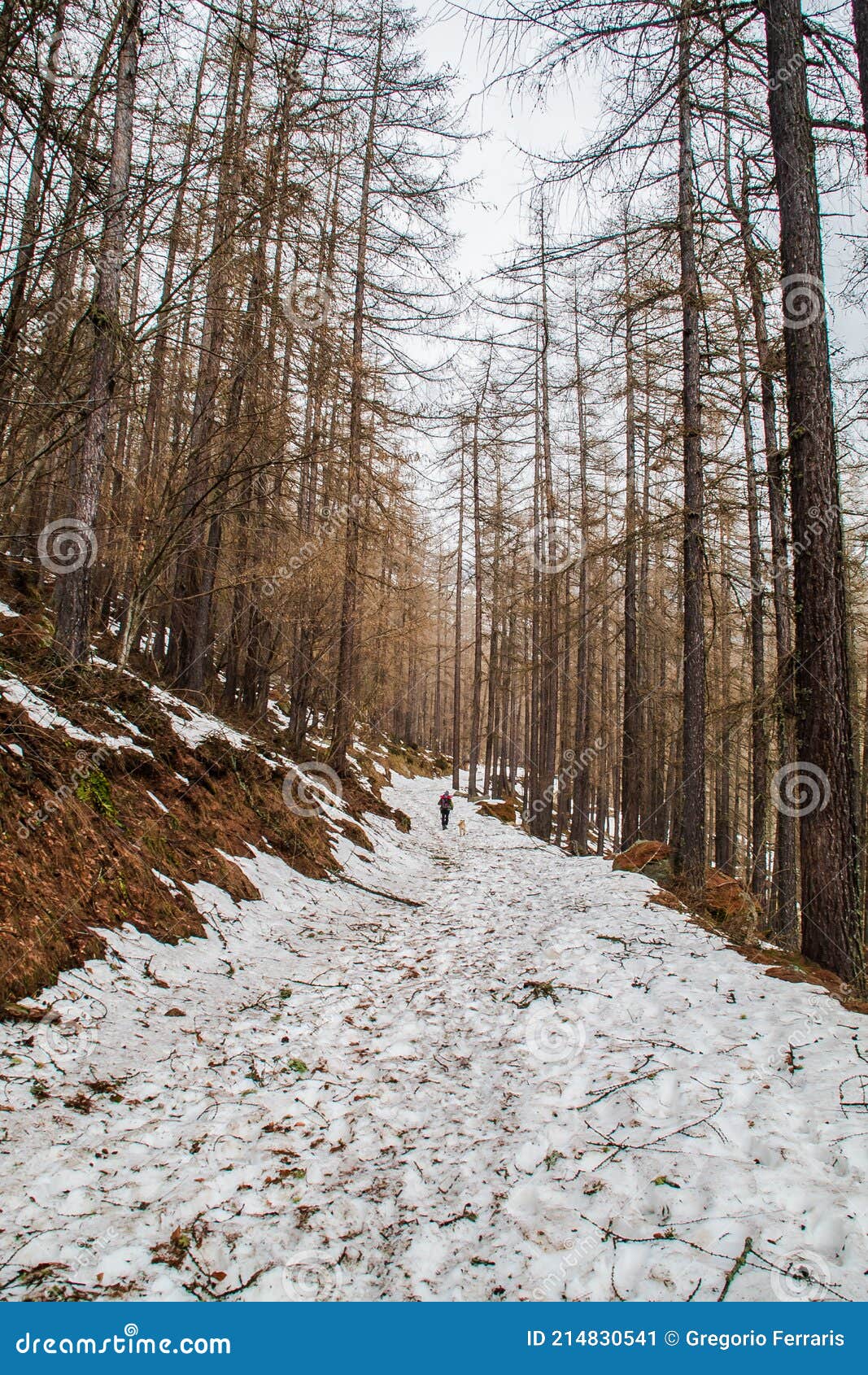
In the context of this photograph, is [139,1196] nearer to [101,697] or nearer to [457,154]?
[101,697]

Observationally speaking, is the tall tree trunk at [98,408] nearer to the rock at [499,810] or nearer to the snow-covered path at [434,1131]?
the snow-covered path at [434,1131]

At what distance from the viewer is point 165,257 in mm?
5145

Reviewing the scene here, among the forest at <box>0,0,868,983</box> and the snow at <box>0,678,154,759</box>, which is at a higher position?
the forest at <box>0,0,868,983</box>

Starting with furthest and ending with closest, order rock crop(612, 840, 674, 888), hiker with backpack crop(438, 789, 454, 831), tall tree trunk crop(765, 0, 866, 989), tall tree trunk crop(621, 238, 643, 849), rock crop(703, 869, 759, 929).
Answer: hiker with backpack crop(438, 789, 454, 831), tall tree trunk crop(621, 238, 643, 849), rock crop(612, 840, 674, 888), rock crop(703, 869, 759, 929), tall tree trunk crop(765, 0, 866, 989)

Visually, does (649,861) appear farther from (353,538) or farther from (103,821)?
(103,821)

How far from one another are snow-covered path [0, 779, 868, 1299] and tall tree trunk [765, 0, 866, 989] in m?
0.99

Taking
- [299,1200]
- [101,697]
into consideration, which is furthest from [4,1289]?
[101,697]

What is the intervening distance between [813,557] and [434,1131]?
4.91 m

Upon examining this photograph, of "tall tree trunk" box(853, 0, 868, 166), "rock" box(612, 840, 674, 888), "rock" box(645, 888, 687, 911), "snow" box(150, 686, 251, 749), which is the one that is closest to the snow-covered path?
"rock" box(645, 888, 687, 911)

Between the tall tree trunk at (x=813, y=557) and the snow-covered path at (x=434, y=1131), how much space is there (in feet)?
3.26

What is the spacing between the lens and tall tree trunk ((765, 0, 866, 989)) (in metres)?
4.67

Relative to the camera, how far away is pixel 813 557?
4883 millimetres

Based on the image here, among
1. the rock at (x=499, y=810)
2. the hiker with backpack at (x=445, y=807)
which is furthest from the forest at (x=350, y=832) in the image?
the rock at (x=499, y=810)
